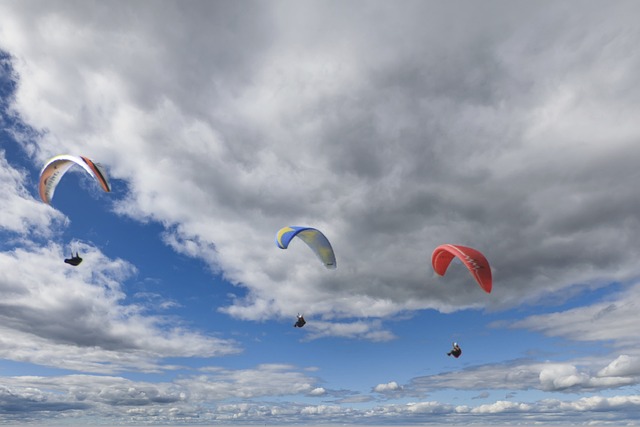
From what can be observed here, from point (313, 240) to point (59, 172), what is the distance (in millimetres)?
25772

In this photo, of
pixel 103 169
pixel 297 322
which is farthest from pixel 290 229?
pixel 103 169

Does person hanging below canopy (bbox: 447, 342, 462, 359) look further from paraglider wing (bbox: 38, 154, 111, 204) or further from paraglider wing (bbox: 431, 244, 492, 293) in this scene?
paraglider wing (bbox: 38, 154, 111, 204)

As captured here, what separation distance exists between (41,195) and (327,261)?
95.0 ft

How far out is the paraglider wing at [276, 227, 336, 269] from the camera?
4525 cm

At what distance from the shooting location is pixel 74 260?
121ft

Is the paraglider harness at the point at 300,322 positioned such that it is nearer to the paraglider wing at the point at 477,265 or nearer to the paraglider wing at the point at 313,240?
the paraglider wing at the point at 313,240

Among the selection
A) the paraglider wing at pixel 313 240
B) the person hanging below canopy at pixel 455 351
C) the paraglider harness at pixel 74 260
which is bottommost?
the person hanging below canopy at pixel 455 351

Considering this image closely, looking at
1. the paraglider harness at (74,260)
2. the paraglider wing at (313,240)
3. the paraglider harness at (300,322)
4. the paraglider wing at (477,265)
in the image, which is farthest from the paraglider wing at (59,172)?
the paraglider wing at (477,265)

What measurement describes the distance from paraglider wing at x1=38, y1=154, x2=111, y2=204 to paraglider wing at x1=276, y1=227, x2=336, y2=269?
17.1 meters

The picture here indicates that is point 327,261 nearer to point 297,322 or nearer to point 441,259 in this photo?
point 297,322

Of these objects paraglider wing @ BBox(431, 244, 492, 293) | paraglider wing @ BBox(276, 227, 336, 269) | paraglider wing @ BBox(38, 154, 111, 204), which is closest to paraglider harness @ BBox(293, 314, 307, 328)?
paraglider wing @ BBox(276, 227, 336, 269)

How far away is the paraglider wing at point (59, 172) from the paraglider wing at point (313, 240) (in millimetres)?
17054

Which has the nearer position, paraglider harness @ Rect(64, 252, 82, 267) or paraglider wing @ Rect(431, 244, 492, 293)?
paraglider wing @ Rect(431, 244, 492, 293)

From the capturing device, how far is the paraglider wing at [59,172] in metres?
36.2
